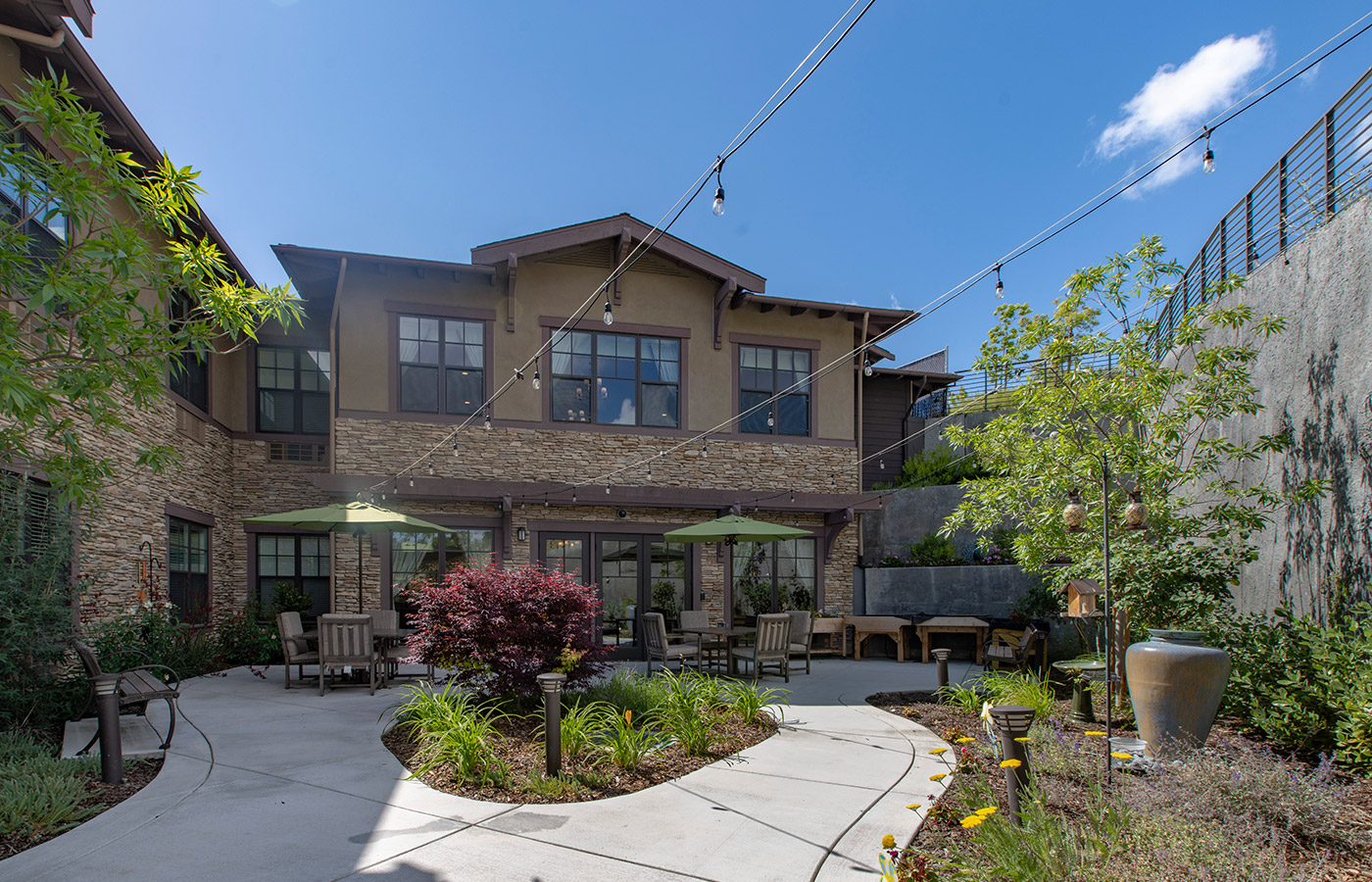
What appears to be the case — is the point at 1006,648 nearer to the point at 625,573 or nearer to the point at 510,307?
the point at 625,573

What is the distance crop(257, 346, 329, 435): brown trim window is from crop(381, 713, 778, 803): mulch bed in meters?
9.79

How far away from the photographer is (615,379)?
14.1 meters

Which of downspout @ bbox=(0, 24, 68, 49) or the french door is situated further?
the french door

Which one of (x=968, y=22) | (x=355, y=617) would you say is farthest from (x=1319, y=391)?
(x=355, y=617)

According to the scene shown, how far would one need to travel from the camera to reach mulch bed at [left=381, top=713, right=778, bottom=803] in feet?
17.6

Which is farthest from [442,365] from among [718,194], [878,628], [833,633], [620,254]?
[718,194]

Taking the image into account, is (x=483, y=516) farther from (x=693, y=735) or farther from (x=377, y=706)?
(x=693, y=735)

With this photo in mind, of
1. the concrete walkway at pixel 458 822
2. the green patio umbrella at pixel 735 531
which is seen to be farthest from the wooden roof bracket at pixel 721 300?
the concrete walkway at pixel 458 822

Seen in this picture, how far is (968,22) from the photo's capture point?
676cm

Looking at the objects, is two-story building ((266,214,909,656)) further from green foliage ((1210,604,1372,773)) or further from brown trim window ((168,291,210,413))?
green foliage ((1210,604,1372,773))

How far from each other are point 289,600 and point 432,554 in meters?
3.34

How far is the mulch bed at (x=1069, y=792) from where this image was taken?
4016 mm

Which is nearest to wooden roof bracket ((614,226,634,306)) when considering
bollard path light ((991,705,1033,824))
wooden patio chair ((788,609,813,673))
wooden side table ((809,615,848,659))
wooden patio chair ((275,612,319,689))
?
wooden patio chair ((788,609,813,673))

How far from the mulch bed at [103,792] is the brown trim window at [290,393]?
10.1 meters
